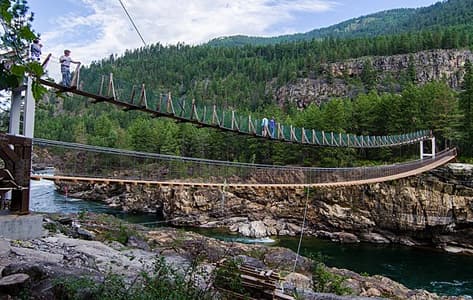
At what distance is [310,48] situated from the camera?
62031 mm

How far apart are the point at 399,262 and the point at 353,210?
194 inches

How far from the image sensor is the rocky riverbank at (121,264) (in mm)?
3496

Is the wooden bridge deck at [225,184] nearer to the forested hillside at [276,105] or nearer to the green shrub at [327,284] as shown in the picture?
the forested hillside at [276,105]

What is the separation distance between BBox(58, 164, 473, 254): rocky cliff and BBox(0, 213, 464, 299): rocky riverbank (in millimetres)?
6713

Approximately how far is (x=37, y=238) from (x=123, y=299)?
4.18 meters

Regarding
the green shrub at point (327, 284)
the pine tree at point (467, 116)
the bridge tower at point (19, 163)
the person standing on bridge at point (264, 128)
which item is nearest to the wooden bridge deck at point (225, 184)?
the bridge tower at point (19, 163)

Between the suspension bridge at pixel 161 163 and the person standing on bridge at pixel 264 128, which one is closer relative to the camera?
the suspension bridge at pixel 161 163

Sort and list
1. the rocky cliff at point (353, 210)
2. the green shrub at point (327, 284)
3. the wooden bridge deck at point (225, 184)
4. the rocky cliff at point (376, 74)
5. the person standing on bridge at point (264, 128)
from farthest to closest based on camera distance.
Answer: the rocky cliff at point (376, 74) → the rocky cliff at point (353, 210) → the person standing on bridge at point (264, 128) → the wooden bridge deck at point (225, 184) → the green shrub at point (327, 284)

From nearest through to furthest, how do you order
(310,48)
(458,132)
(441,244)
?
(441,244) < (458,132) < (310,48)

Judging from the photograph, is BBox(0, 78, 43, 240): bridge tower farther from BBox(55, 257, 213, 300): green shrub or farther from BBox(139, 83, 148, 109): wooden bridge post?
BBox(55, 257, 213, 300): green shrub

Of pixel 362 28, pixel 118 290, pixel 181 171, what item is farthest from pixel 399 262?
pixel 362 28

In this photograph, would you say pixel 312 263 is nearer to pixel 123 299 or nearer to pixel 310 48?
pixel 123 299

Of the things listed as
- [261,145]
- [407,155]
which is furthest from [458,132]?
[261,145]

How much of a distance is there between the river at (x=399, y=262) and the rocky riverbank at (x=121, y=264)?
2.59 meters
